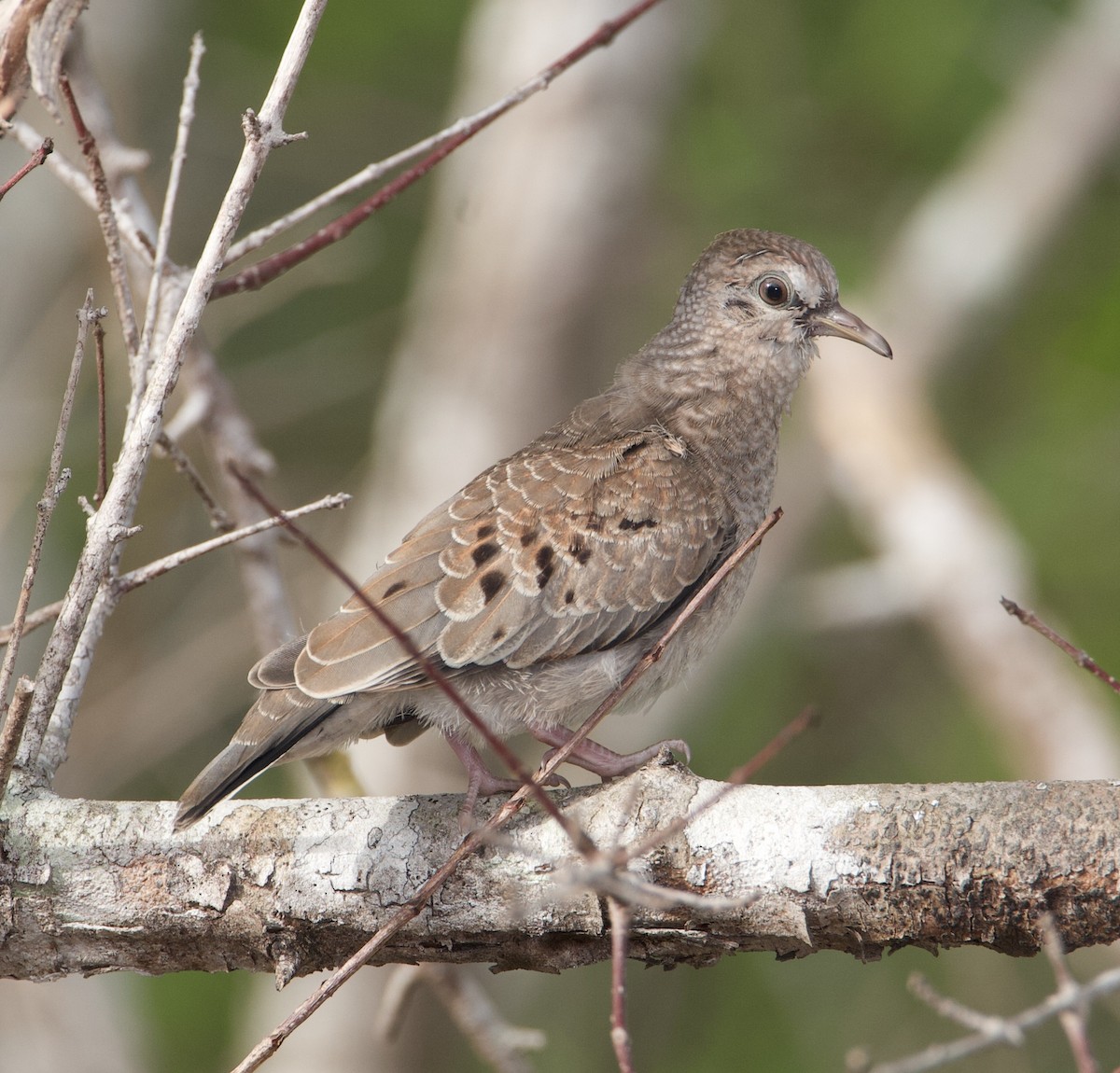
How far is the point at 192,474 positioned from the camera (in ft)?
9.69

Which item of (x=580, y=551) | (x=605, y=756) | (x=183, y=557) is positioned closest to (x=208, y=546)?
(x=183, y=557)

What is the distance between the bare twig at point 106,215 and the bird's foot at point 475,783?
112 centimetres

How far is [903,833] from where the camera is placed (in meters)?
2.49

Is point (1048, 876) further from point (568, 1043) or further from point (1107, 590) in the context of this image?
point (568, 1043)

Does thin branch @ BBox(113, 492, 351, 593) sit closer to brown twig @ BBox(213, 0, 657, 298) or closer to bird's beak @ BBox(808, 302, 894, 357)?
brown twig @ BBox(213, 0, 657, 298)

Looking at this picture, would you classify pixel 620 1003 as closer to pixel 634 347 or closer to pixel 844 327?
pixel 844 327

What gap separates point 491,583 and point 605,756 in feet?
1.64

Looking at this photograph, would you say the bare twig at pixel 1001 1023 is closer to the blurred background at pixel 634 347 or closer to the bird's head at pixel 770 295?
the bird's head at pixel 770 295

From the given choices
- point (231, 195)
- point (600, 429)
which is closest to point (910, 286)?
point (600, 429)

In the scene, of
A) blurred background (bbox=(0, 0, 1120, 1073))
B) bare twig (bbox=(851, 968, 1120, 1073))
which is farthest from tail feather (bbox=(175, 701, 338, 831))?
blurred background (bbox=(0, 0, 1120, 1073))

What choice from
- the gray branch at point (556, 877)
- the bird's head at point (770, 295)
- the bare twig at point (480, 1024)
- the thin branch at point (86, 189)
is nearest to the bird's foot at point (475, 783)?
the gray branch at point (556, 877)

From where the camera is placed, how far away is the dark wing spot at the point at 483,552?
3279 mm

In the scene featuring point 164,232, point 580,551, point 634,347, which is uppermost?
point 164,232

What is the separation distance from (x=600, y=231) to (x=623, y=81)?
72cm
